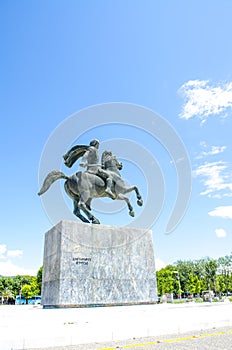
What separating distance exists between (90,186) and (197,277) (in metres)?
64.2

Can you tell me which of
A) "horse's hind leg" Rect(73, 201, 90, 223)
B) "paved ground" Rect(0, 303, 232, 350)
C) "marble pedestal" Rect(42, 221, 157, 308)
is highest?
"horse's hind leg" Rect(73, 201, 90, 223)

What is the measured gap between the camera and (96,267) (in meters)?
8.69

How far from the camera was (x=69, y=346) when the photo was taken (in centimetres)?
502

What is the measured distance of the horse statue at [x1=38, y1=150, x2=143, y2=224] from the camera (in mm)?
9789

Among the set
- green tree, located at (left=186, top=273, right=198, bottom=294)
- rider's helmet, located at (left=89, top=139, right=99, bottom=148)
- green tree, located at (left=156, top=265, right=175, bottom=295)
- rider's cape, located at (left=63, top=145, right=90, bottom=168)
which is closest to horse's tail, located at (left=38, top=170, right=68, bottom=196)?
rider's cape, located at (left=63, top=145, right=90, bottom=168)

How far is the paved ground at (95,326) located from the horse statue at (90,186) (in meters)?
3.72

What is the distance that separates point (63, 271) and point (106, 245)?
1.69 metres

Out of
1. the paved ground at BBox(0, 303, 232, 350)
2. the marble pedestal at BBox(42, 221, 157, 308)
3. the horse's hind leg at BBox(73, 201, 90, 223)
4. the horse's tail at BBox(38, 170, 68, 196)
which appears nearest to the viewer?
the paved ground at BBox(0, 303, 232, 350)

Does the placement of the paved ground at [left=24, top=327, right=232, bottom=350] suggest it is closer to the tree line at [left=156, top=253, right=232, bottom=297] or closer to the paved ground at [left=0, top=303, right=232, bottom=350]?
the paved ground at [left=0, top=303, right=232, bottom=350]

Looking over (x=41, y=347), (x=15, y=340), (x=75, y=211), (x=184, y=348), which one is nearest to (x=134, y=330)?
(x=184, y=348)


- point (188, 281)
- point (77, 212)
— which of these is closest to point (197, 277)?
point (188, 281)

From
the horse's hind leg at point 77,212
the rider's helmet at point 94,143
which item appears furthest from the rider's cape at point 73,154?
the horse's hind leg at point 77,212

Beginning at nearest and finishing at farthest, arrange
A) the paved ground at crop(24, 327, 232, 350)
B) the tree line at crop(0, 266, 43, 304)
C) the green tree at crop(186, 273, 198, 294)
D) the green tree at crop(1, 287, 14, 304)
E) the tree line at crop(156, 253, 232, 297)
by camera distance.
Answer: the paved ground at crop(24, 327, 232, 350) → the tree line at crop(156, 253, 232, 297) → the green tree at crop(186, 273, 198, 294) → the green tree at crop(1, 287, 14, 304) → the tree line at crop(0, 266, 43, 304)

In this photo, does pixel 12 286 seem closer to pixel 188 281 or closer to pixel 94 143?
pixel 188 281
